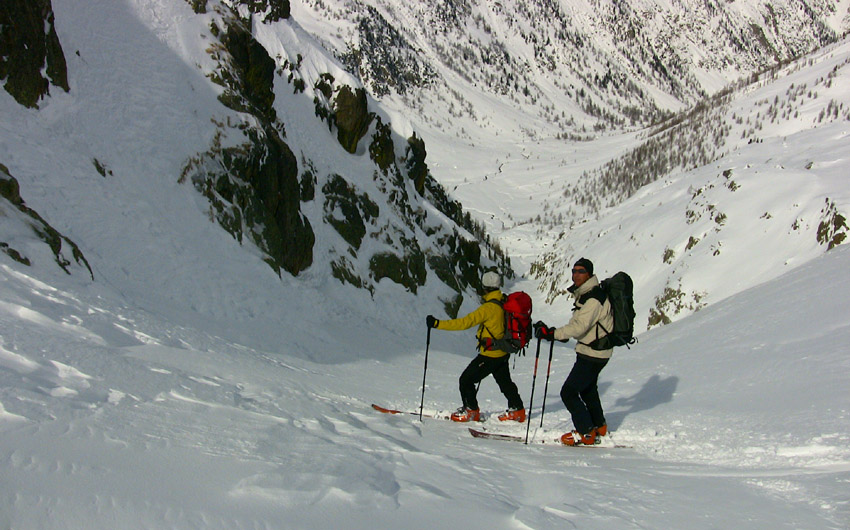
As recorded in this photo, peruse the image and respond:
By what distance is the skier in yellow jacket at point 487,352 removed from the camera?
6641 millimetres

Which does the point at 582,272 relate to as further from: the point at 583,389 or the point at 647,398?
the point at 647,398

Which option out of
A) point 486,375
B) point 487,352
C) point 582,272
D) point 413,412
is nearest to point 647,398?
point 486,375

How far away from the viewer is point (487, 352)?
6.88 metres

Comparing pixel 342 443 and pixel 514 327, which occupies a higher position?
pixel 514 327

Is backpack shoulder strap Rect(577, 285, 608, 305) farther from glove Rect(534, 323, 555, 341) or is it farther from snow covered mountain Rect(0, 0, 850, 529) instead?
snow covered mountain Rect(0, 0, 850, 529)

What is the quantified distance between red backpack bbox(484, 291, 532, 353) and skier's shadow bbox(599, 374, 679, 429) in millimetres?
1551

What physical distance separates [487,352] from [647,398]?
2895 mm

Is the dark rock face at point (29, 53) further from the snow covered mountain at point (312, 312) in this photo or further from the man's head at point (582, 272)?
the man's head at point (582, 272)

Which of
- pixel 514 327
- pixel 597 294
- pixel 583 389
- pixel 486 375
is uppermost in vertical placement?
pixel 597 294

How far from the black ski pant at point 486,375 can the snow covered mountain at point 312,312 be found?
0.43m

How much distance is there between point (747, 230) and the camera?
69.2 feet

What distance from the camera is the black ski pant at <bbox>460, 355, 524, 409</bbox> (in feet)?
22.8

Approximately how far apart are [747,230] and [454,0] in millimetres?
158578

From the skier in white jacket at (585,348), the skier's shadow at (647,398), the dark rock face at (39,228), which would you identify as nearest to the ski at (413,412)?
the skier in white jacket at (585,348)
